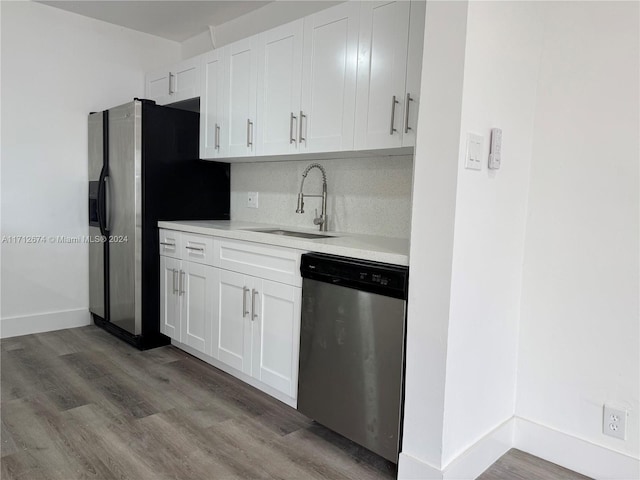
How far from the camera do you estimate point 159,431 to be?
2154 millimetres

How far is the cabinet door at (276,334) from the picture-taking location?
224 centimetres

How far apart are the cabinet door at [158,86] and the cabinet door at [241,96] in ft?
2.64

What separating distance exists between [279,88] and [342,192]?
0.71 metres

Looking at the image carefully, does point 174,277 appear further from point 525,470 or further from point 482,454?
point 525,470

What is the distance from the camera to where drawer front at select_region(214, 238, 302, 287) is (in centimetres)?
225

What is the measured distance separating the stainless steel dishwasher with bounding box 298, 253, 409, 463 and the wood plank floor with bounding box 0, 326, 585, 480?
0.15 m

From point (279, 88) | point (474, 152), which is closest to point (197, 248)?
point (279, 88)

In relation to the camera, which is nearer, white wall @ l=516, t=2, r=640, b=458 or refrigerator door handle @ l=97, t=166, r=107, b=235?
white wall @ l=516, t=2, r=640, b=458

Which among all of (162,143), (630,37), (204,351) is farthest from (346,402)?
(162,143)

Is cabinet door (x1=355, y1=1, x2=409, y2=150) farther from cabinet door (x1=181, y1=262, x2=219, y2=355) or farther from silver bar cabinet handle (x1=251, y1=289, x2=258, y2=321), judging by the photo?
cabinet door (x1=181, y1=262, x2=219, y2=355)

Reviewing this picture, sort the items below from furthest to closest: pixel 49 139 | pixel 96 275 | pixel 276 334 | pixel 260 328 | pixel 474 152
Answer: pixel 96 275
pixel 49 139
pixel 260 328
pixel 276 334
pixel 474 152

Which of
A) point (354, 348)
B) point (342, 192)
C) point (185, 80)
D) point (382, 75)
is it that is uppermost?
point (185, 80)

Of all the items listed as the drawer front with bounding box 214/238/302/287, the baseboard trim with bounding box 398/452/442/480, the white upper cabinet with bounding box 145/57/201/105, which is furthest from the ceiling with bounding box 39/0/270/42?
the baseboard trim with bounding box 398/452/442/480

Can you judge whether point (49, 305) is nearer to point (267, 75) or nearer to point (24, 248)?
point (24, 248)
